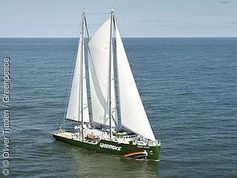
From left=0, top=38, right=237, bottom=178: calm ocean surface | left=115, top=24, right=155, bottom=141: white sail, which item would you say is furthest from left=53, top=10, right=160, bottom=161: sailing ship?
left=0, top=38, right=237, bottom=178: calm ocean surface

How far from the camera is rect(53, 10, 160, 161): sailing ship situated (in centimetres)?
6209

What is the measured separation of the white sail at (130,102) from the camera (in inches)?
2445

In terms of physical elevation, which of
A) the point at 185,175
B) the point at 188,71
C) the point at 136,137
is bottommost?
the point at 185,175

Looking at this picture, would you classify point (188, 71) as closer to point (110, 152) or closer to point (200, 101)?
point (200, 101)

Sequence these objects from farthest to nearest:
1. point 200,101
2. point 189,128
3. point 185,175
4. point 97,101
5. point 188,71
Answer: point 188,71 < point 200,101 < point 189,128 < point 97,101 < point 185,175

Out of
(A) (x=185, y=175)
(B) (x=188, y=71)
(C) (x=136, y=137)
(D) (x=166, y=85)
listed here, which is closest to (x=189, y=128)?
(C) (x=136, y=137)

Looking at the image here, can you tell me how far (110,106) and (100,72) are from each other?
499cm

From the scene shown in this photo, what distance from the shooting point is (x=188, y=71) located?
538 ft

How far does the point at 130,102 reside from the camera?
63125 mm

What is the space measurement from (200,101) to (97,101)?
39261 millimetres

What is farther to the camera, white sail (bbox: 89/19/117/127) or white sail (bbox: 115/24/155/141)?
white sail (bbox: 89/19/117/127)

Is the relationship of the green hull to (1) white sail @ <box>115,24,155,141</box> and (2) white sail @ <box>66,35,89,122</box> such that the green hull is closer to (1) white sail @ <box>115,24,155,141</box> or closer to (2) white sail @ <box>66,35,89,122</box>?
(1) white sail @ <box>115,24,155,141</box>

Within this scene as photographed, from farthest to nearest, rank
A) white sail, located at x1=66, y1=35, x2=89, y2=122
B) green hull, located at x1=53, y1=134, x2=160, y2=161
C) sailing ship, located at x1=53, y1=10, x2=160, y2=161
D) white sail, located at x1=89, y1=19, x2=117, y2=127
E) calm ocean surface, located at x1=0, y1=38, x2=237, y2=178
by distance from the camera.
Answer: white sail, located at x1=66, y1=35, x2=89, y2=122, white sail, located at x1=89, y1=19, x2=117, y2=127, sailing ship, located at x1=53, y1=10, x2=160, y2=161, green hull, located at x1=53, y1=134, x2=160, y2=161, calm ocean surface, located at x1=0, y1=38, x2=237, y2=178

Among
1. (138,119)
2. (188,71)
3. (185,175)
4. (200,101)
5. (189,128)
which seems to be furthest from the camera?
(188,71)
